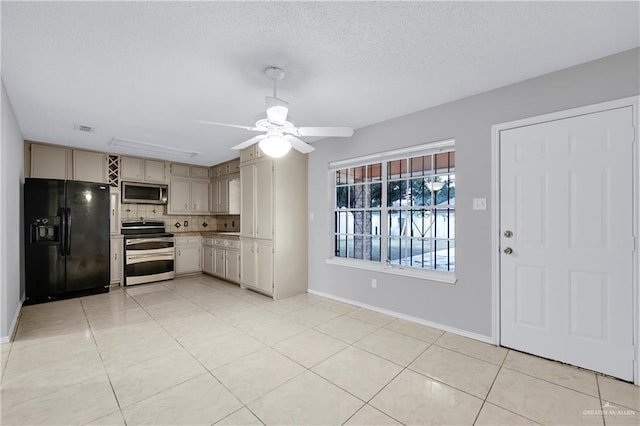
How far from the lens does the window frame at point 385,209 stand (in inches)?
125

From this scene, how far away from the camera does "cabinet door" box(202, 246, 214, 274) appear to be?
18.8 feet

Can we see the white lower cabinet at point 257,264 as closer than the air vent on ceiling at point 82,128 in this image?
No

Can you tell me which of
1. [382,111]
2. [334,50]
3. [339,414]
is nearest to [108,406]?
[339,414]

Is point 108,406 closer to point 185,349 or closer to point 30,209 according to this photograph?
point 185,349

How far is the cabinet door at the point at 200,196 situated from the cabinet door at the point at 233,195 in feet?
3.04

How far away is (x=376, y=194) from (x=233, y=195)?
10.8 feet

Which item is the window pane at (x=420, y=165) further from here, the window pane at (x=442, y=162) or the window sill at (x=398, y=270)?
the window sill at (x=398, y=270)

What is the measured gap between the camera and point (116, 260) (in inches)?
198

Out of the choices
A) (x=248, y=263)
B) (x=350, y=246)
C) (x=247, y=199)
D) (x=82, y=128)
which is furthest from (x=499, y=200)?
(x=82, y=128)

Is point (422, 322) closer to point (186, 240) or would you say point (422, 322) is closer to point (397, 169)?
point (397, 169)

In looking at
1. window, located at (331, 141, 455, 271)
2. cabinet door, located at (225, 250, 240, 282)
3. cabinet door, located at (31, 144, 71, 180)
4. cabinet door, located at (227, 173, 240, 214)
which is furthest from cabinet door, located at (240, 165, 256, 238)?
cabinet door, located at (31, 144, 71, 180)

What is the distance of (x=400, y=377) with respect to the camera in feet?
7.12

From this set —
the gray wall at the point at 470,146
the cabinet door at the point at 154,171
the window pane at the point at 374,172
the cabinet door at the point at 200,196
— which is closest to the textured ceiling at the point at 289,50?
the gray wall at the point at 470,146

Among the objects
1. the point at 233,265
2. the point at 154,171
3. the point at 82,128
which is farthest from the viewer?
the point at 154,171
